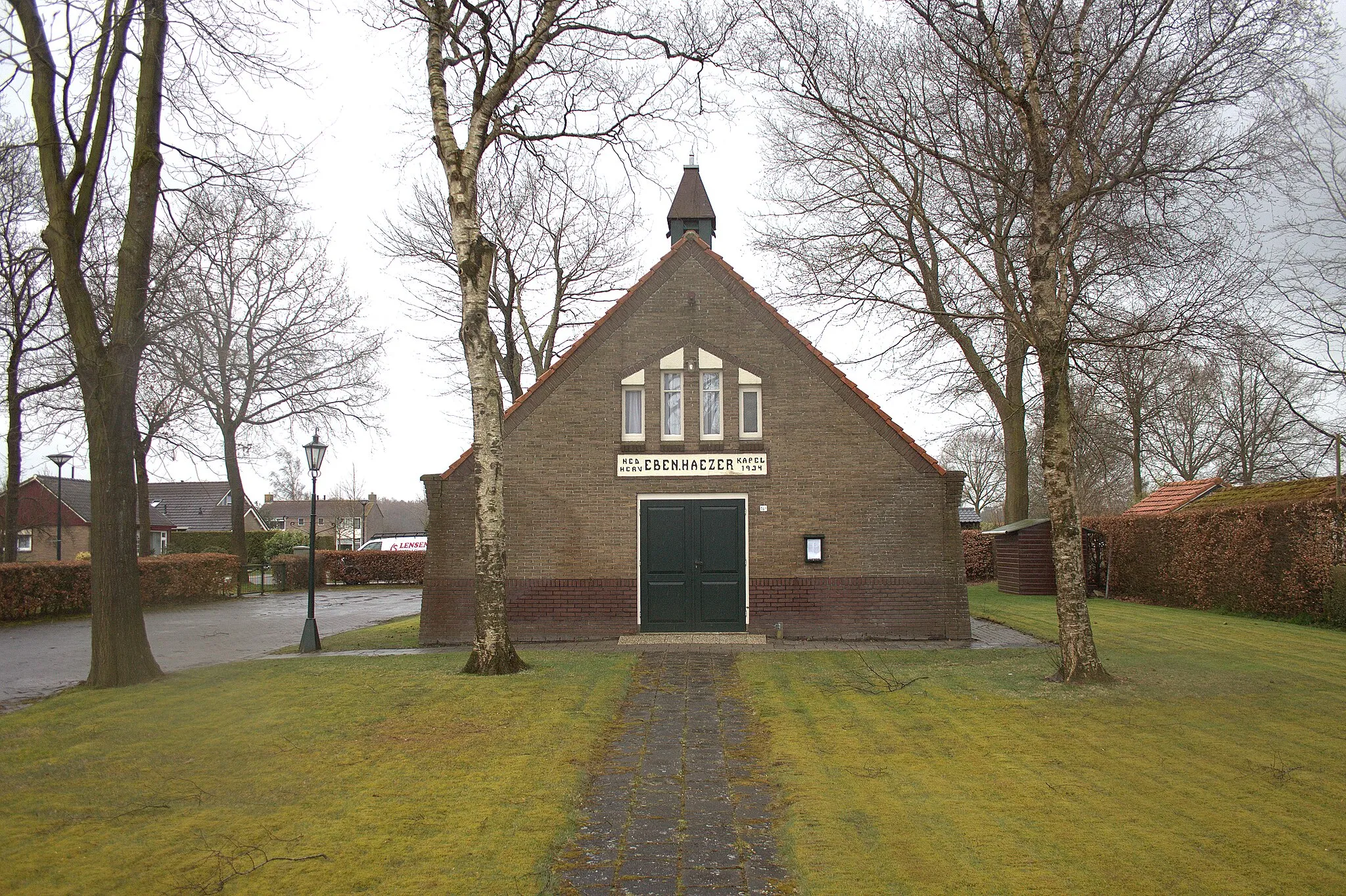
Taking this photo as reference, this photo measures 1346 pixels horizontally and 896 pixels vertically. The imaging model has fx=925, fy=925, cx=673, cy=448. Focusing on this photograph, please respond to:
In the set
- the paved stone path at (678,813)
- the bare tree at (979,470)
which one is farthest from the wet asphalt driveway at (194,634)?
the bare tree at (979,470)

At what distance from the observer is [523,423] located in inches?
646

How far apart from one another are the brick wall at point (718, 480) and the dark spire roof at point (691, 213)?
166 centimetres

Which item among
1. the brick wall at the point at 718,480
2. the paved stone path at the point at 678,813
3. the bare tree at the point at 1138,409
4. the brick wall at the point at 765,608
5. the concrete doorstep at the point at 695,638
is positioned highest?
the bare tree at the point at 1138,409

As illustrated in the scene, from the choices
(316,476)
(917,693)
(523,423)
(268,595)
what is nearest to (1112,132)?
(917,693)

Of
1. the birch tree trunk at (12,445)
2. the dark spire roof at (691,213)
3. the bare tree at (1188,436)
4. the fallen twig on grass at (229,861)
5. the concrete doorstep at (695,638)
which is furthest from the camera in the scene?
the bare tree at (1188,436)

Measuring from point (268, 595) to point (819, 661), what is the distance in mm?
27469

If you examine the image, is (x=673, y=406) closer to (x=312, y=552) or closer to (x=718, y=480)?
(x=718, y=480)

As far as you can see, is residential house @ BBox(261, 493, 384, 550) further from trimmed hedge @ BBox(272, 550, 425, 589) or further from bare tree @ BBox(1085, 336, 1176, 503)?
bare tree @ BBox(1085, 336, 1176, 503)

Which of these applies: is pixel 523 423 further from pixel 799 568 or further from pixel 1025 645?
pixel 1025 645

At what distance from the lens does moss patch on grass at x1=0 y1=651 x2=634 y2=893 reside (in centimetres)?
543

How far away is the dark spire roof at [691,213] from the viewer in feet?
59.3

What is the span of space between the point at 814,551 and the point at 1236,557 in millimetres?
9834

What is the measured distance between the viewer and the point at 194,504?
63.9 metres

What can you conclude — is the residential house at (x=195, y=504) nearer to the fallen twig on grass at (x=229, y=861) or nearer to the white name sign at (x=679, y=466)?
the white name sign at (x=679, y=466)
